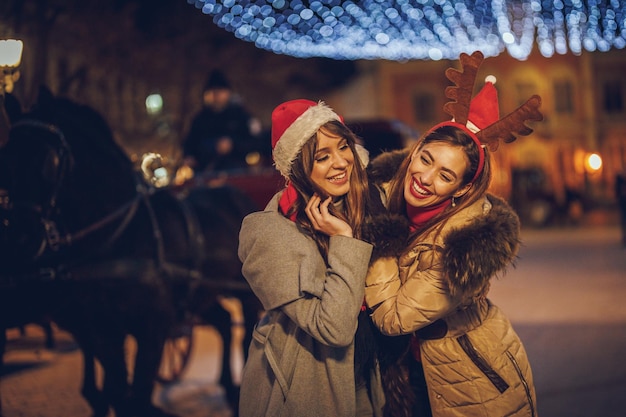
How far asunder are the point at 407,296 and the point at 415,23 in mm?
16546

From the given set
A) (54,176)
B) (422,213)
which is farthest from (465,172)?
(54,176)

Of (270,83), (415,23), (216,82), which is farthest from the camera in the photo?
(270,83)

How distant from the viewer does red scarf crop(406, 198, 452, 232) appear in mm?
2736

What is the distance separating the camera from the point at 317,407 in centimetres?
246

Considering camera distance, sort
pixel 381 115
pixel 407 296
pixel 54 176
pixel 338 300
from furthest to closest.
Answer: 1. pixel 381 115
2. pixel 54 176
3. pixel 407 296
4. pixel 338 300

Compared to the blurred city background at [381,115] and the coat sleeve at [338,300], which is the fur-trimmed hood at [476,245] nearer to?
the coat sleeve at [338,300]

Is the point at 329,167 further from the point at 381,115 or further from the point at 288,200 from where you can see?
the point at 381,115

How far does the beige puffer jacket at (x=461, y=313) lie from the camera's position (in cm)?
242

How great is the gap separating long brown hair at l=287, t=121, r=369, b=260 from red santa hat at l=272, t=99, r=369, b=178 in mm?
23

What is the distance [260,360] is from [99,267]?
1.80 m

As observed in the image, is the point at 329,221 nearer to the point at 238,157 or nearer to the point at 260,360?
the point at 260,360

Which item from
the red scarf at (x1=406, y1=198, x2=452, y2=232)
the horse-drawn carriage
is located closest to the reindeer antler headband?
the red scarf at (x1=406, y1=198, x2=452, y2=232)

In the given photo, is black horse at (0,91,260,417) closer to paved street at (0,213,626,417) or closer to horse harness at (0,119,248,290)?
horse harness at (0,119,248,290)

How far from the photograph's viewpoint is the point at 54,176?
3.80 meters
